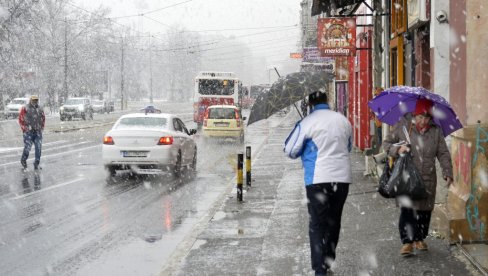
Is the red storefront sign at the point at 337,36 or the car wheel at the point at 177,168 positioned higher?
the red storefront sign at the point at 337,36

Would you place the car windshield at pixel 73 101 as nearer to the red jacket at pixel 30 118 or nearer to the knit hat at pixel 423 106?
the red jacket at pixel 30 118

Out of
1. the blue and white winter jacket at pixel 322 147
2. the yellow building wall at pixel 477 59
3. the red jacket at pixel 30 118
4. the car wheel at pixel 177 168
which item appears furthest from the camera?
the red jacket at pixel 30 118

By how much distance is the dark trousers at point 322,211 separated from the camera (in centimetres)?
660

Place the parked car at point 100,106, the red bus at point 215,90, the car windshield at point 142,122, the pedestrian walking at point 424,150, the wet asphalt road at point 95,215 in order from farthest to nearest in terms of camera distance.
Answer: the parked car at point 100,106
the red bus at point 215,90
the car windshield at point 142,122
the wet asphalt road at point 95,215
the pedestrian walking at point 424,150

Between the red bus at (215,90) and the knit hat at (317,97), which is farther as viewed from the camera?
the red bus at (215,90)

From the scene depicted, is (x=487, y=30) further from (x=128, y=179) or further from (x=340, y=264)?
(x=128, y=179)

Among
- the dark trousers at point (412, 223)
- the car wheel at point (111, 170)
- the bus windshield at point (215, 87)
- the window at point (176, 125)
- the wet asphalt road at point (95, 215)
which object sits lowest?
the wet asphalt road at point (95, 215)

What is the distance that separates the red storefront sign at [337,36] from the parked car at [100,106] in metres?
61.8

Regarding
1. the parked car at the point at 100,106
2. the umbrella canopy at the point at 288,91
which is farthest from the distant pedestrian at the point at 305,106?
the parked car at the point at 100,106

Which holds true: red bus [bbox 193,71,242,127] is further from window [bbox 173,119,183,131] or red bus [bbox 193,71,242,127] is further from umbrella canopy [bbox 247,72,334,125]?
umbrella canopy [bbox 247,72,334,125]

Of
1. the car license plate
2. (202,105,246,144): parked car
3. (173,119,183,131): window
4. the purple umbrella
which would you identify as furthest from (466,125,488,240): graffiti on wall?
(202,105,246,144): parked car

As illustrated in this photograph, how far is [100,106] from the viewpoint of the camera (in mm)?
79438

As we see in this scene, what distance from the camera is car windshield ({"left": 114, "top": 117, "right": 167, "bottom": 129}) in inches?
680

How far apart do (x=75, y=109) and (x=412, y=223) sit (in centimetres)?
5281
